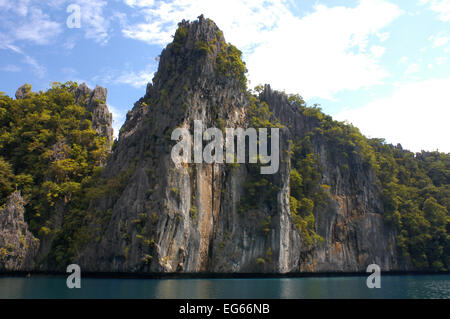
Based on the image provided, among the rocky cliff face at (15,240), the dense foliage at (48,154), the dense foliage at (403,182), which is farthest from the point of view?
the dense foliage at (403,182)

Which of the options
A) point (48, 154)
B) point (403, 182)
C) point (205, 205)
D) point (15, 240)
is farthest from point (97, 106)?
point (403, 182)

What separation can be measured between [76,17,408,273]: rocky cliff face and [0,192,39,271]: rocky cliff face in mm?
4271

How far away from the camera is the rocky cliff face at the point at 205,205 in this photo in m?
30.4

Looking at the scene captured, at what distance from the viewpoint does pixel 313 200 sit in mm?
44969

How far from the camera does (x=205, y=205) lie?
34.7 meters

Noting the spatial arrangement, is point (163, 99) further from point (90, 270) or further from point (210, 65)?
point (90, 270)

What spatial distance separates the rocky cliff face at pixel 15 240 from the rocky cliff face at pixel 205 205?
4.27 meters

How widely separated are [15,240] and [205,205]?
51.7ft

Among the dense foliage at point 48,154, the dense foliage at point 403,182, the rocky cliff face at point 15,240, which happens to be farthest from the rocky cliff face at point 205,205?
the rocky cliff face at point 15,240

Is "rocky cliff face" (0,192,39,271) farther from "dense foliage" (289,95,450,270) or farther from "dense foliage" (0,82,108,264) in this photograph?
"dense foliage" (289,95,450,270)

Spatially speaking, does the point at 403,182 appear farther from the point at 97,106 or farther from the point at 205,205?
the point at 97,106

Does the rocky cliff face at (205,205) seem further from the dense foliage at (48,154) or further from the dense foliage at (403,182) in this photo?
the dense foliage at (48,154)
